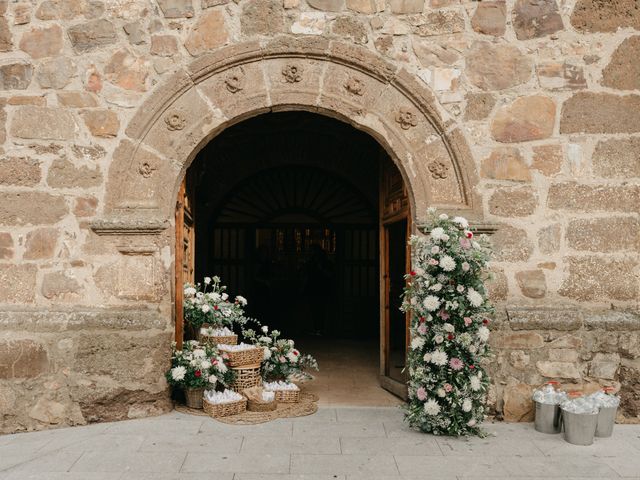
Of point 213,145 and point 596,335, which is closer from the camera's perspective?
point 596,335

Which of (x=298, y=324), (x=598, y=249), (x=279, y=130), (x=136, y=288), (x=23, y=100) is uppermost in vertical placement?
(x=279, y=130)

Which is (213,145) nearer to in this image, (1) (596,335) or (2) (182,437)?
(2) (182,437)

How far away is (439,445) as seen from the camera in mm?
3742

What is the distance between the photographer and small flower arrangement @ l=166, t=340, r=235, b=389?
14.2 ft

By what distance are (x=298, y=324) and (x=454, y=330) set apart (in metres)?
6.35

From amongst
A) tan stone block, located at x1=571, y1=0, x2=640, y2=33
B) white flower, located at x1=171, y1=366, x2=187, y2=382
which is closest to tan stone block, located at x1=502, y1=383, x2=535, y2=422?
white flower, located at x1=171, y1=366, x2=187, y2=382

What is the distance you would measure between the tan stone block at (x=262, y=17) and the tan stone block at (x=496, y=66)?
146cm

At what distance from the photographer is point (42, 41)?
437 centimetres

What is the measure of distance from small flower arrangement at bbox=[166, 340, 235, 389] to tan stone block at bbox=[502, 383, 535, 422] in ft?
6.95

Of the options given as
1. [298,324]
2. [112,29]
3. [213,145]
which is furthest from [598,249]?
[298,324]

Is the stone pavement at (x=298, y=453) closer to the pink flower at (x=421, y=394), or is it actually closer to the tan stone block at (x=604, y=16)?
the pink flower at (x=421, y=394)

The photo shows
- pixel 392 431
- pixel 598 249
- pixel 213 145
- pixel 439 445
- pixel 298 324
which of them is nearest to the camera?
pixel 439 445

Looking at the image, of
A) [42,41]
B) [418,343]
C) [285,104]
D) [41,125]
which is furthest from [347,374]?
[42,41]

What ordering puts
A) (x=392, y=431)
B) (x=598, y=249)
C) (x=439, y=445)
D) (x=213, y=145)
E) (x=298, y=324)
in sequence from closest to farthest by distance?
(x=439, y=445)
(x=392, y=431)
(x=598, y=249)
(x=213, y=145)
(x=298, y=324)
